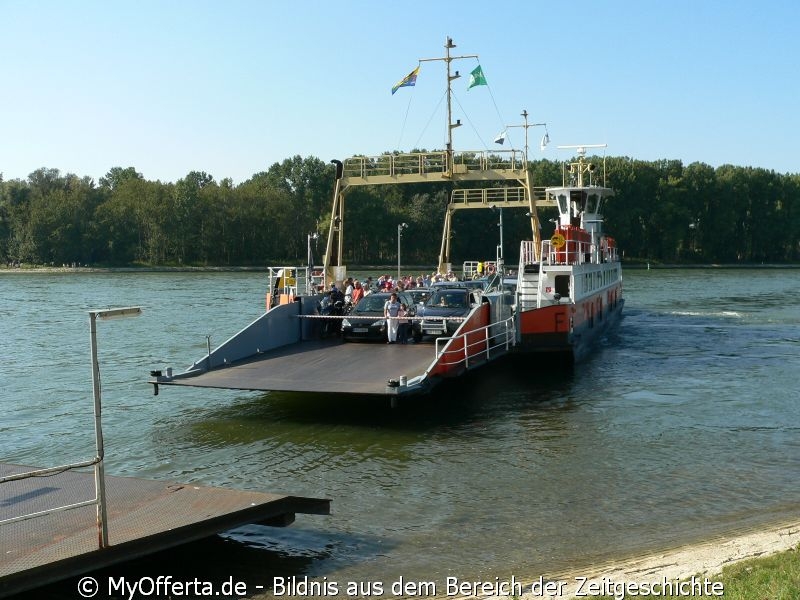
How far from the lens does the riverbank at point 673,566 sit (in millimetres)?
8508

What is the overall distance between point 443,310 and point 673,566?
13448mm

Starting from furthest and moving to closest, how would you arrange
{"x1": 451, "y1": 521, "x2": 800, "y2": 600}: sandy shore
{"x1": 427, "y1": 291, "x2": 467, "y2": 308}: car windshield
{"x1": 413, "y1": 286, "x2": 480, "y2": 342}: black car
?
{"x1": 427, "y1": 291, "x2": 467, "y2": 308}: car windshield
{"x1": 413, "y1": 286, "x2": 480, "y2": 342}: black car
{"x1": 451, "y1": 521, "x2": 800, "y2": 600}: sandy shore

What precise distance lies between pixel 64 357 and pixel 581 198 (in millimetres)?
21609

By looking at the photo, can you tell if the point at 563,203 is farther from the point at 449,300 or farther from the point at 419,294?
the point at 449,300

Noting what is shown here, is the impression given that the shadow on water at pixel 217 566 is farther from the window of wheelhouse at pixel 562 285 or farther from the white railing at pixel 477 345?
the window of wheelhouse at pixel 562 285

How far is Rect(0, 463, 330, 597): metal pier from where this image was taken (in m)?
7.99

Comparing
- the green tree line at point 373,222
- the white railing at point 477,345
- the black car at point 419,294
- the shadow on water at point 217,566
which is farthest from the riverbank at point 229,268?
the shadow on water at point 217,566

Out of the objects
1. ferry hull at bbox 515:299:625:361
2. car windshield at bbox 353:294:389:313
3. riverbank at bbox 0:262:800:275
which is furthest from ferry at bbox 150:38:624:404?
riverbank at bbox 0:262:800:275

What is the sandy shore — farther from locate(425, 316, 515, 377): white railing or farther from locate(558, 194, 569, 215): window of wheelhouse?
locate(558, 194, 569, 215): window of wheelhouse

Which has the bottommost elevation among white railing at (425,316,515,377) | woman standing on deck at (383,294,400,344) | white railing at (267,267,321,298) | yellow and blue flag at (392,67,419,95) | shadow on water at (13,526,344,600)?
shadow on water at (13,526,344,600)

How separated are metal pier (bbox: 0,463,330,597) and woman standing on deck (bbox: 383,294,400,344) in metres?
10.7

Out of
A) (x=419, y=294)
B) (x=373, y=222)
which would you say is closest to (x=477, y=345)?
(x=419, y=294)

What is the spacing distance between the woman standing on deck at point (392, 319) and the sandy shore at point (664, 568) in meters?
11.5

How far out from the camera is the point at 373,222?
363 ft
